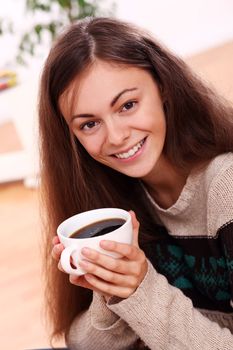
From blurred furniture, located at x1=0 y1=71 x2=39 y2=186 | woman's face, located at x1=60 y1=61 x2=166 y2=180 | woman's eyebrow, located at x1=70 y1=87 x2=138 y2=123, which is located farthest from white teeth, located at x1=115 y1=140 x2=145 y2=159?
blurred furniture, located at x1=0 y1=71 x2=39 y2=186

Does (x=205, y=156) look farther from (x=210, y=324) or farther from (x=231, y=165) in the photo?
(x=210, y=324)

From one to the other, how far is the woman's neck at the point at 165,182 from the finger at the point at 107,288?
14.1 inches

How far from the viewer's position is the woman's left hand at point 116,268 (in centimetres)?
88

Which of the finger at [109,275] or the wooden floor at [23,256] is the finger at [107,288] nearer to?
the finger at [109,275]

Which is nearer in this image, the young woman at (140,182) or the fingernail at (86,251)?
the fingernail at (86,251)

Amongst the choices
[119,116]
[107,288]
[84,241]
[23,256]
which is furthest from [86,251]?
[23,256]

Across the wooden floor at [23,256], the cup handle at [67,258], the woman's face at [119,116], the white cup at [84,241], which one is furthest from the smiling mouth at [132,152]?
the wooden floor at [23,256]

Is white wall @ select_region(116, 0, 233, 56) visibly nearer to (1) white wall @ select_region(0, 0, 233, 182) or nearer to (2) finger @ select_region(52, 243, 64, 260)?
(1) white wall @ select_region(0, 0, 233, 182)

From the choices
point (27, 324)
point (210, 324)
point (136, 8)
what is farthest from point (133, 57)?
point (136, 8)

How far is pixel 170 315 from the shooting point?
101cm

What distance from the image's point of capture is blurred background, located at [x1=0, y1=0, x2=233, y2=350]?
247 cm

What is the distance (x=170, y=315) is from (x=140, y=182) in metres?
0.45

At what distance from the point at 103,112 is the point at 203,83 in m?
0.28

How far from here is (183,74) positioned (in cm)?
121
